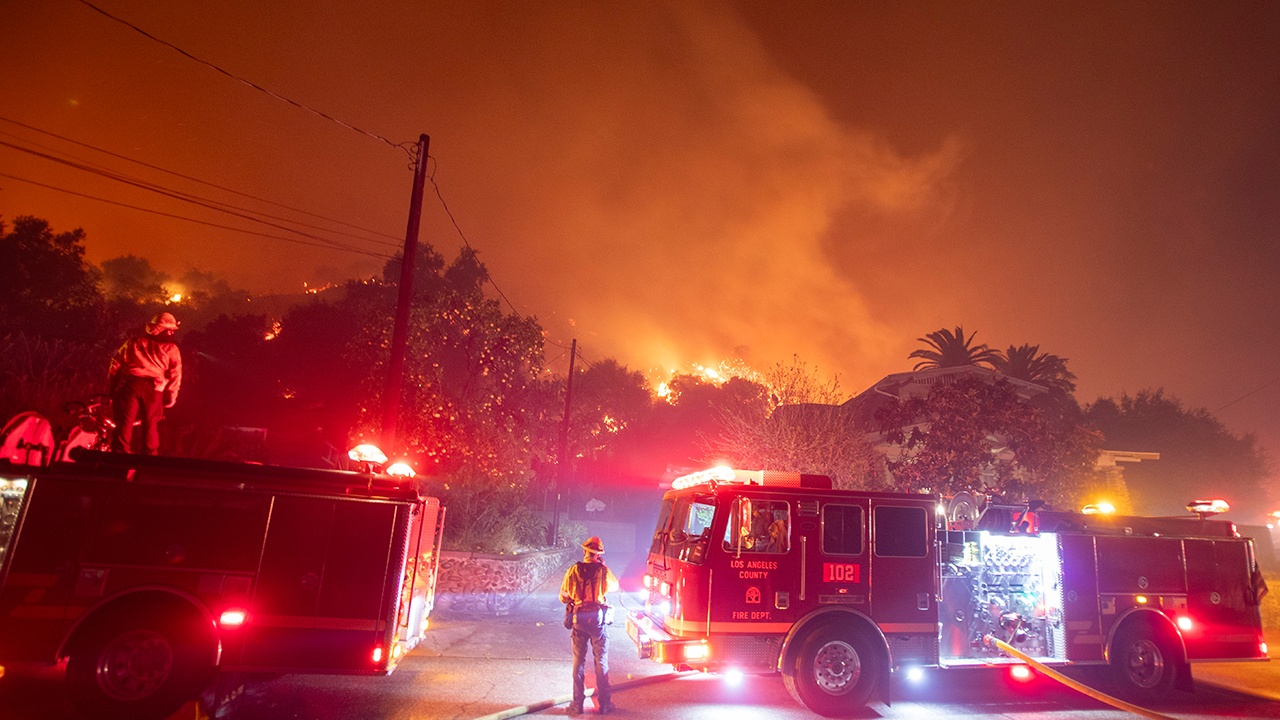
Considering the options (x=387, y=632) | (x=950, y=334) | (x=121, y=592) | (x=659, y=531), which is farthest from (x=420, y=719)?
(x=950, y=334)

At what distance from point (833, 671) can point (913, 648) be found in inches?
41.2

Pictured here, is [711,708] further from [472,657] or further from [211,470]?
[211,470]

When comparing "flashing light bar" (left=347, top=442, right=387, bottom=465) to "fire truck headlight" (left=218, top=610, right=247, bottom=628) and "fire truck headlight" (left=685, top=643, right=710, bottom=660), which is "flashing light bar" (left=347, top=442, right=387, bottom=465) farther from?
"fire truck headlight" (left=685, top=643, right=710, bottom=660)

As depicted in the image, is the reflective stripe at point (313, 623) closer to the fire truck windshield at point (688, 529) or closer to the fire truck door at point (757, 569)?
the fire truck windshield at point (688, 529)

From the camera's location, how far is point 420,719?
661 cm

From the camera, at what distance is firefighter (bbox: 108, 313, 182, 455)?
7.64 meters

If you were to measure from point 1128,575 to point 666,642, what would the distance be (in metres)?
6.55

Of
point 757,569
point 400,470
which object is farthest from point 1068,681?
point 400,470

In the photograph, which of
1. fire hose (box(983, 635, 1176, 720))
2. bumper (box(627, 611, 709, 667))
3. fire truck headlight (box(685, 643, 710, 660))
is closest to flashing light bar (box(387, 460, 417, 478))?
bumper (box(627, 611, 709, 667))

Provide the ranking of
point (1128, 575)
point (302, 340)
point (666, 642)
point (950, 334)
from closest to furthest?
1. point (666, 642)
2. point (1128, 575)
3. point (302, 340)
4. point (950, 334)

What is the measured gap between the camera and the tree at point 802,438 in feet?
69.0

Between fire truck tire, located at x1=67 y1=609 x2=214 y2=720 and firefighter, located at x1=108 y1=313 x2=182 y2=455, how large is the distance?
91.2 inches

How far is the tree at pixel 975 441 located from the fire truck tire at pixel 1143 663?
10453mm

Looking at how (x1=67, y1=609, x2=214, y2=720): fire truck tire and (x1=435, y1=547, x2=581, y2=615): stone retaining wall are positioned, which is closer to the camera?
(x1=67, y1=609, x2=214, y2=720): fire truck tire
